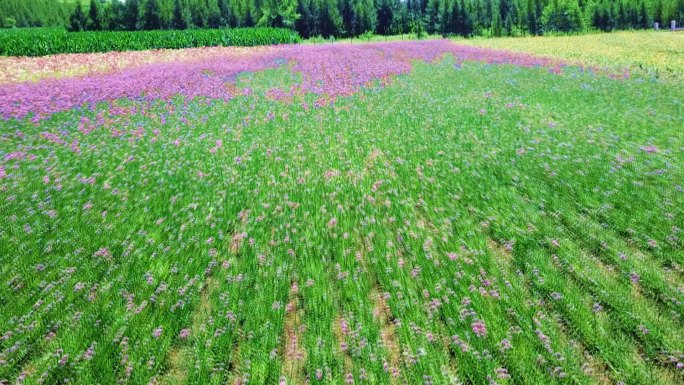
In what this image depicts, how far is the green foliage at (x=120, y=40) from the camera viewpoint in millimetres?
30031

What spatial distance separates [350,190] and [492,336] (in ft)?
12.9

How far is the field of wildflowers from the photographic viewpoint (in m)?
3.36

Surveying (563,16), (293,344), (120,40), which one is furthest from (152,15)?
(293,344)

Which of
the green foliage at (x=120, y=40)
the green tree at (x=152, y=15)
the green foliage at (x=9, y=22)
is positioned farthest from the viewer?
the green foliage at (x=9, y=22)

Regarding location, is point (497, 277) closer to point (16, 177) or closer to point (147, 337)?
point (147, 337)

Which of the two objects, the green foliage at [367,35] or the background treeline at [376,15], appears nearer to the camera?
the background treeline at [376,15]

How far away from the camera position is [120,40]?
3881cm

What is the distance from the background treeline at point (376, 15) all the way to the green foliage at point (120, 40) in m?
20.5

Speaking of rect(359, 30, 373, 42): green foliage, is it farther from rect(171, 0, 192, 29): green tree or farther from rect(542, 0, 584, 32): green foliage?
rect(542, 0, 584, 32): green foliage

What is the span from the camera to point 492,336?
3549 mm

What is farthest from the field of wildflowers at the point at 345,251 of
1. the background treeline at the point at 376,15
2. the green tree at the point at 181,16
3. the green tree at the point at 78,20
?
the green tree at the point at 78,20

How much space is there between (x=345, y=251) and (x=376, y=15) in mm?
87290

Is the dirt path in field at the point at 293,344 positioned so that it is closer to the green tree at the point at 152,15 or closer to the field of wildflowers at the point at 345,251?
the field of wildflowers at the point at 345,251

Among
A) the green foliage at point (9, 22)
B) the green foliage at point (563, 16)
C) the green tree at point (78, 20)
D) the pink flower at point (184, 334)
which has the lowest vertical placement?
the pink flower at point (184, 334)
